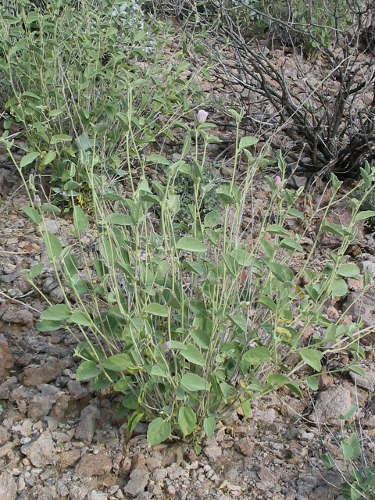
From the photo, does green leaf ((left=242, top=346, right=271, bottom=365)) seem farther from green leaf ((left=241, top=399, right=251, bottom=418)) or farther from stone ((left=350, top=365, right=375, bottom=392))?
stone ((left=350, top=365, right=375, bottom=392))

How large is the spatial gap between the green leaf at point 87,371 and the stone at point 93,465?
0.30 meters

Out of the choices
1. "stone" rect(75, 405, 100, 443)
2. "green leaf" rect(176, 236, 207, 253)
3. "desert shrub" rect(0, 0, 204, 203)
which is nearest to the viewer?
"green leaf" rect(176, 236, 207, 253)

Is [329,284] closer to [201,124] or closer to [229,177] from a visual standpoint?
[201,124]

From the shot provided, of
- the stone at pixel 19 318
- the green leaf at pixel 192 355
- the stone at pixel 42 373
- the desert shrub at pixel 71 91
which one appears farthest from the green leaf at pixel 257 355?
the desert shrub at pixel 71 91

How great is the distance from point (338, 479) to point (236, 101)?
8.65ft

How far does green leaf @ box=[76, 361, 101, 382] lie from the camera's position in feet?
5.67

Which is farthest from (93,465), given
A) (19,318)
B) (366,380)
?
(366,380)

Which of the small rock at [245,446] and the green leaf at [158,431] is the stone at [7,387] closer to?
the green leaf at [158,431]

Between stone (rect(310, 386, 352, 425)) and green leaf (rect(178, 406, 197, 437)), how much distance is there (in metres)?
0.51

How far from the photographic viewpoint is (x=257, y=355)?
1.71 m

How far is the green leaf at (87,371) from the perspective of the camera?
1.73 meters

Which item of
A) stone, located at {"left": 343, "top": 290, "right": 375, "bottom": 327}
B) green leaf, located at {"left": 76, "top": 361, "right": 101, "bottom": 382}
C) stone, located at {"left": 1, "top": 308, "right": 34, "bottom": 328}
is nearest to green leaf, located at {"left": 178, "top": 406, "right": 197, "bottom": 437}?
green leaf, located at {"left": 76, "top": 361, "right": 101, "bottom": 382}

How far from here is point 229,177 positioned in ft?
11.4

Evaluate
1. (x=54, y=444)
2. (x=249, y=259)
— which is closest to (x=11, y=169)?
(x=54, y=444)
